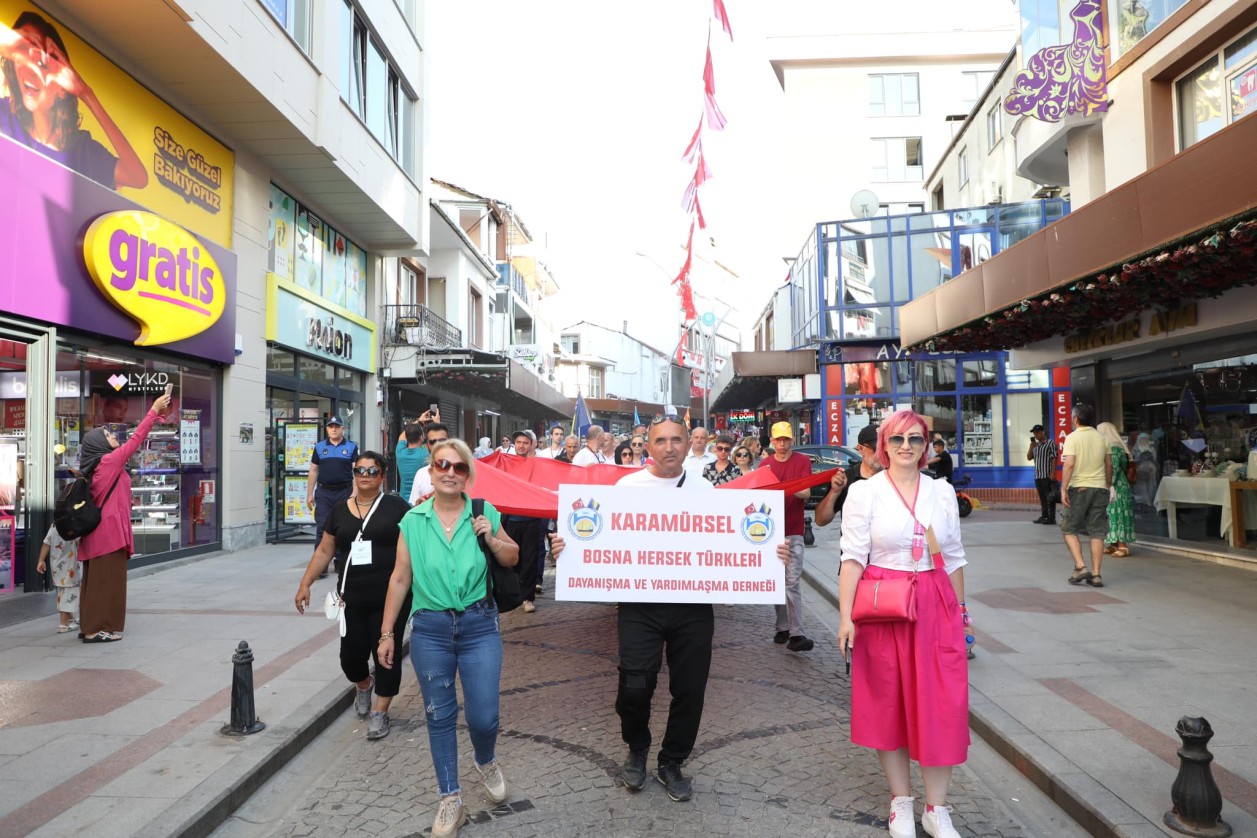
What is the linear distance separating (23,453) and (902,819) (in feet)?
28.7

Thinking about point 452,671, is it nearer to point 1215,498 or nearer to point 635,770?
point 635,770

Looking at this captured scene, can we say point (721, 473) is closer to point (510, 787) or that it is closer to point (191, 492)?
point (510, 787)

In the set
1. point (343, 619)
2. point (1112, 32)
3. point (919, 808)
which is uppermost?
point (1112, 32)

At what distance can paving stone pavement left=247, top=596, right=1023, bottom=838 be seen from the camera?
400 cm

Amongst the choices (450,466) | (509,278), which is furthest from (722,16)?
(509,278)

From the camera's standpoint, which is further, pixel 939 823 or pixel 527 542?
pixel 527 542

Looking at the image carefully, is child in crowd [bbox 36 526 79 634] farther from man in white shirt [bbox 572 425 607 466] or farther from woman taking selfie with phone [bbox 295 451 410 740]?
man in white shirt [bbox 572 425 607 466]

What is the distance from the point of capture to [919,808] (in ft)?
13.7

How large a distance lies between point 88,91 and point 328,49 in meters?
5.21

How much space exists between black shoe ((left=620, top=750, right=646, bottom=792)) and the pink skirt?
3.70 feet

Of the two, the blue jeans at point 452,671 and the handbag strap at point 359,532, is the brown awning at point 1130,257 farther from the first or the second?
the handbag strap at point 359,532

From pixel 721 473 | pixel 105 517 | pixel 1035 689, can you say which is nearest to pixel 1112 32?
pixel 721 473

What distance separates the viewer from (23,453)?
8.42 m

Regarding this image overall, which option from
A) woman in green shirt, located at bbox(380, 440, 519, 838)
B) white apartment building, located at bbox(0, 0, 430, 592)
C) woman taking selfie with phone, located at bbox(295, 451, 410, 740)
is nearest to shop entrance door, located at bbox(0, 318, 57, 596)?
white apartment building, located at bbox(0, 0, 430, 592)
